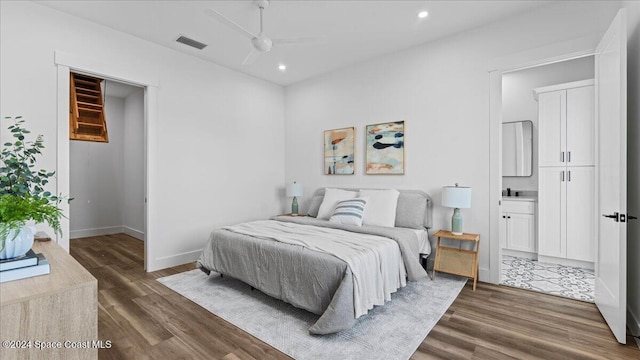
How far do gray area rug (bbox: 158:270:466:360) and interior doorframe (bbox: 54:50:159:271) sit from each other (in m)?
1.06

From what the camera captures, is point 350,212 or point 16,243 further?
point 350,212

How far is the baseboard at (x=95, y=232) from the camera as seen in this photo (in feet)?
18.3

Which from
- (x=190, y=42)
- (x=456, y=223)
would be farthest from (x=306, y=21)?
(x=456, y=223)

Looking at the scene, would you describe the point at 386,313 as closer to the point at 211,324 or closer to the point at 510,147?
the point at 211,324

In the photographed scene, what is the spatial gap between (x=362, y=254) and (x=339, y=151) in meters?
2.53

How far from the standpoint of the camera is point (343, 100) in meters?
4.64

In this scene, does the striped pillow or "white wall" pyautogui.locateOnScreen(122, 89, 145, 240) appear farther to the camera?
"white wall" pyautogui.locateOnScreen(122, 89, 145, 240)

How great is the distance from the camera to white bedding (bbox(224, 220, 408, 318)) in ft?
7.52

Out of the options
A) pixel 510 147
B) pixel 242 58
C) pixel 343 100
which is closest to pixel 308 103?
pixel 343 100

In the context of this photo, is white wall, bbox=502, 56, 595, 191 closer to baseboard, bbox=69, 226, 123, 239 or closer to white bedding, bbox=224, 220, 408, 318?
white bedding, bbox=224, 220, 408, 318

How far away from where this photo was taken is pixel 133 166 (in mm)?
5770

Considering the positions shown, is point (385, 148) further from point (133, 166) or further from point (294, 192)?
point (133, 166)

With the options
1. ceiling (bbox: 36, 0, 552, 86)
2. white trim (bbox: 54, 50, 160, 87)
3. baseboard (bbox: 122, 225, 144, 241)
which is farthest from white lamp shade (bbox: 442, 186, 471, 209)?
baseboard (bbox: 122, 225, 144, 241)

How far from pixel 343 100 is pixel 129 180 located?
4644mm
